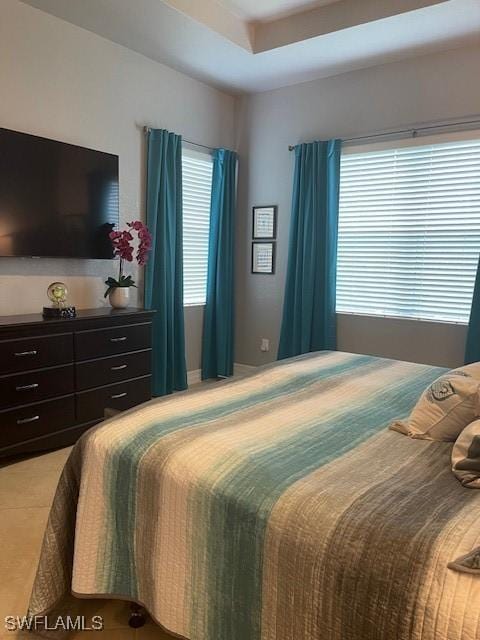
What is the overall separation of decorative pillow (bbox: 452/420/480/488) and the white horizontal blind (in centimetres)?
274

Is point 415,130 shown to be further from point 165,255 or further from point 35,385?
point 35,385

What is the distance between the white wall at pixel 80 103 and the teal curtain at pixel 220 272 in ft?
1.44

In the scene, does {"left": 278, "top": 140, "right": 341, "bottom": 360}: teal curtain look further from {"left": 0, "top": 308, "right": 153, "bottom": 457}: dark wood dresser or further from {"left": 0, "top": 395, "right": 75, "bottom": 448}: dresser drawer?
{"left": 0, "top": 395, "right": 75, "bottom": 448}: dresser drawer

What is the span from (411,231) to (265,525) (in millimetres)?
3411

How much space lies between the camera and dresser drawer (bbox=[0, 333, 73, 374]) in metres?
2.81

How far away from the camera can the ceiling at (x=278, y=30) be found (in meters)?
3.21

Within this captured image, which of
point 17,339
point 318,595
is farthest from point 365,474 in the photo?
point 17,339

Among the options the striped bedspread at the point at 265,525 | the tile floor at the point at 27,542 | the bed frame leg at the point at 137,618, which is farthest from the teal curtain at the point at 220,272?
the bed frame leg at the point at 137,618

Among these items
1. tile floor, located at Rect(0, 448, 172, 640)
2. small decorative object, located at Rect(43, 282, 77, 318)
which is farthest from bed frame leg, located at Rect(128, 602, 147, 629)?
small decorative object, located at Rect(43, 282, 77, 318)

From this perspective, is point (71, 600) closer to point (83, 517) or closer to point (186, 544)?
point (83, 517)

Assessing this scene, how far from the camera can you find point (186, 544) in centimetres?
131

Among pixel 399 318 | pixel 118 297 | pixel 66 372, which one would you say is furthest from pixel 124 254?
pixel 399 318

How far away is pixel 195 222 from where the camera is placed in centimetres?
473

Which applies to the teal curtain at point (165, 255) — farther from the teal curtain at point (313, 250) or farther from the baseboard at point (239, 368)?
the teal curtain at point (313, 250)
